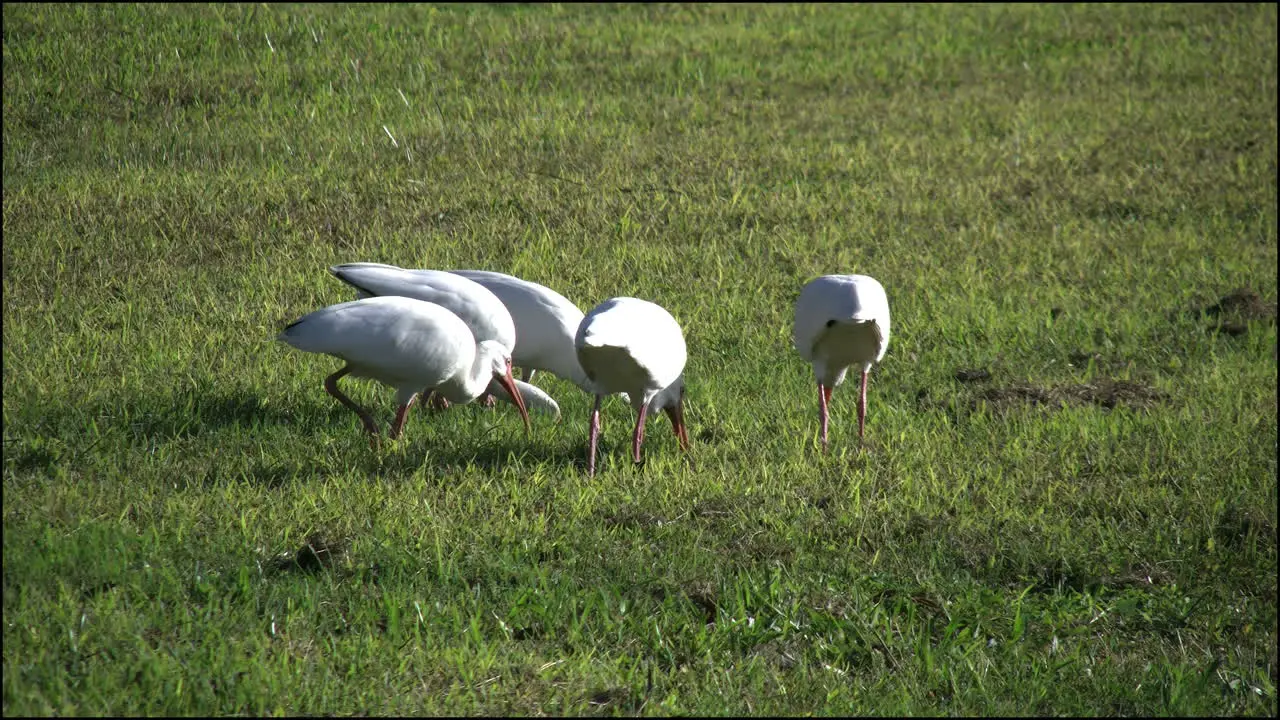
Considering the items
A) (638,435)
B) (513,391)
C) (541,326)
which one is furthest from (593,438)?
(541,326)

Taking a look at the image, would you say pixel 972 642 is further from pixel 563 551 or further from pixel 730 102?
pixel 730 102

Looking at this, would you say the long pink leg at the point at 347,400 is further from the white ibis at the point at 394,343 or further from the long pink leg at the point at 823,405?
the long pink leg at the point at 823,405

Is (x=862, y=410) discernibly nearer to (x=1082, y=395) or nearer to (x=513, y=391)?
(x=1082, y=395)

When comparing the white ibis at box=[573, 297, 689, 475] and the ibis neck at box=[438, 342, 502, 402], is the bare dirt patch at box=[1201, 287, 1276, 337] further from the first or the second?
the ibis neck at box=[438, 342, 502, 402]

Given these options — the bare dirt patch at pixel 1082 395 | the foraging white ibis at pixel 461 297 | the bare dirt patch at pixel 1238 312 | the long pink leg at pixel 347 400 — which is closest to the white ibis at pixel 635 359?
the foraging white ibis at pixel 461 297

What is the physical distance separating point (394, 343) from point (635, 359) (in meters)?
0.94

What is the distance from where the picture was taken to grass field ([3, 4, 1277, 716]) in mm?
3617

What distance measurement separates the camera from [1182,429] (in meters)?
5.49

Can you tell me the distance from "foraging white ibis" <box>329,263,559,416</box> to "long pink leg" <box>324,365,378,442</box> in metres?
0.54

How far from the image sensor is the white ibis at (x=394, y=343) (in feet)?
16.2

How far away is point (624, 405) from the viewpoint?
19.6ft

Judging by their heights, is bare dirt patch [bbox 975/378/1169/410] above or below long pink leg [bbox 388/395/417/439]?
below

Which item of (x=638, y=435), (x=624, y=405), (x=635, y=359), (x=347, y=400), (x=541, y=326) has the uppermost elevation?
(x=635, y=359)

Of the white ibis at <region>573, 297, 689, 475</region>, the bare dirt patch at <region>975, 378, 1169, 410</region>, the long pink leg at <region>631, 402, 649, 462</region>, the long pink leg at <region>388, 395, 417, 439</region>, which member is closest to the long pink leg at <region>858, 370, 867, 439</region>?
the bare dirt patch at <region>975, 378, 1169, 410</region>
